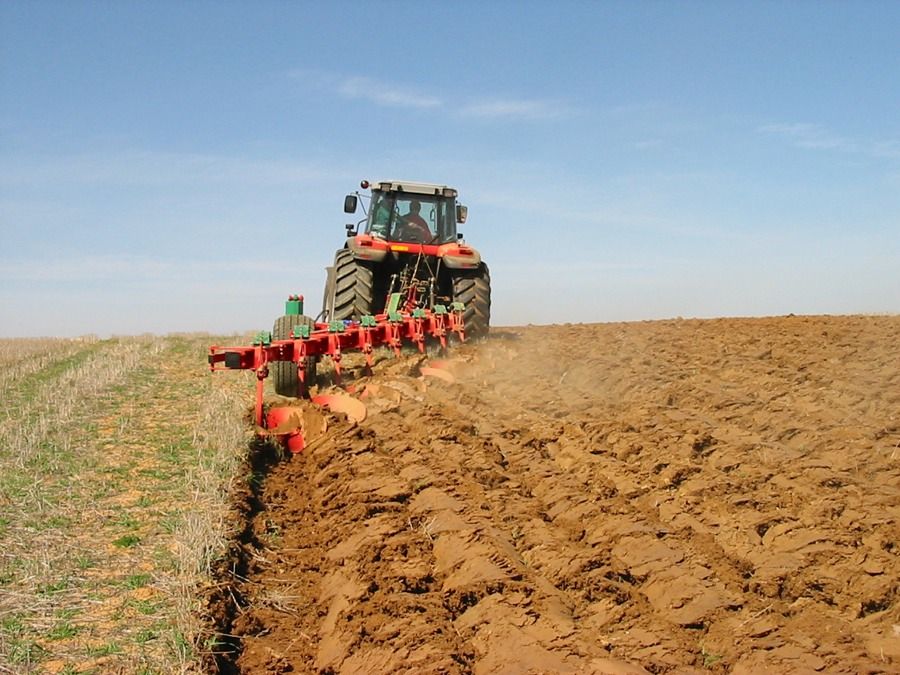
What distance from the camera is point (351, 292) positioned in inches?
396

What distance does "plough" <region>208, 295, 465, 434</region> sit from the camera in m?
6.66

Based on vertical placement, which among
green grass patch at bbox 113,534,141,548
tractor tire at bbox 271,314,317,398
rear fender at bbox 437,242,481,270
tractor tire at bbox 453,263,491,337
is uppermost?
rear fender at bbox 437,242,481,270

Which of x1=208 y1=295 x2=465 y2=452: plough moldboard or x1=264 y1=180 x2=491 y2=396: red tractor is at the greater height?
x1=264 y1=180 x2=491 y2=396: red tractor

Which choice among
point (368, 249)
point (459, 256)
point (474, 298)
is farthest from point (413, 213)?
point (474, 298)

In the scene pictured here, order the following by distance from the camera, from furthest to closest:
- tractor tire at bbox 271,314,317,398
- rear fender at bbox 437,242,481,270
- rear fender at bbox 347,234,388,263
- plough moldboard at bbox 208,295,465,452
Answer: rear fender at bbox 437,242,481,270 → rear fender at bbox 347,234,388,263 → tractor tire at bbox 271,314,317,398 → plough moldboard at bbox 208,295,465,452

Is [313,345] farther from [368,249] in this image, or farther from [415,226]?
[415,226]

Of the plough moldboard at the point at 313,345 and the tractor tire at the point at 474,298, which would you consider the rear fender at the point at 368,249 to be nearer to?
the plough moldboard at the point at 313,345

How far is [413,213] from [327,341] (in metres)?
3.65

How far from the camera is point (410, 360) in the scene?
8586mm

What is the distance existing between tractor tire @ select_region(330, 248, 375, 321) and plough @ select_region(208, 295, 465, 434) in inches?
14.7

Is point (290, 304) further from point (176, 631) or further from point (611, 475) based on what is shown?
point (176, 631)

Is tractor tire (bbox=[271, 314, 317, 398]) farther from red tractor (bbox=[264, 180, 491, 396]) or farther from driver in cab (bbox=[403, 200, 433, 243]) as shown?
driver in cab (bbox=[403, 200, 433, 243])

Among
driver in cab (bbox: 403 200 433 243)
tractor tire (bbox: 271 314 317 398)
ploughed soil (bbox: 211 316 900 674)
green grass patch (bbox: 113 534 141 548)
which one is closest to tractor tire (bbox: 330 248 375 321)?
driver in cab (bbox: 403 200 433 243)

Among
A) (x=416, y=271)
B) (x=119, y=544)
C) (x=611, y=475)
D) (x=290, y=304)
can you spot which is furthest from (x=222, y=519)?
(x=416, y=271)
